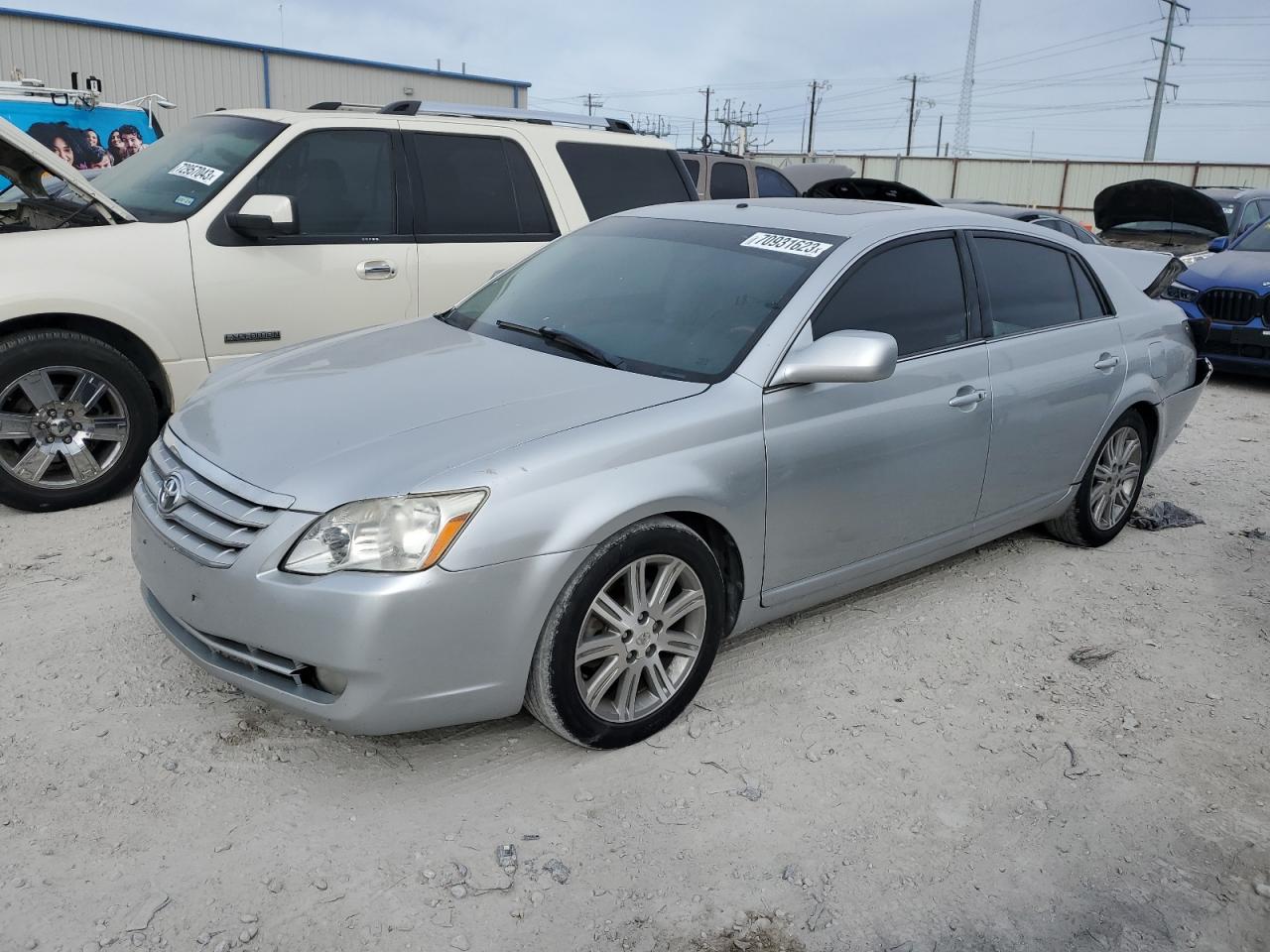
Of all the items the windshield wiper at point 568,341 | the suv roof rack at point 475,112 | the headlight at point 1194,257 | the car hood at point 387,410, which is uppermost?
the suv roof rack at point 475,112

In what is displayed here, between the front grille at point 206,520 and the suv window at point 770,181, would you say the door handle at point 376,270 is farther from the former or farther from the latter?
the suv window at point 770,181

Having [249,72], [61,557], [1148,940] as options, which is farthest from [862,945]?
[249,72]

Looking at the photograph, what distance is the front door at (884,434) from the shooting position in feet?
11.8

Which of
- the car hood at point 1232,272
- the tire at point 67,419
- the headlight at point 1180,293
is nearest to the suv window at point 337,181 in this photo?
the tire at point 67,419

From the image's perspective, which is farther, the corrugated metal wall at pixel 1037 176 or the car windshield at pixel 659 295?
the corrugated metal wall at pixel 1037 176

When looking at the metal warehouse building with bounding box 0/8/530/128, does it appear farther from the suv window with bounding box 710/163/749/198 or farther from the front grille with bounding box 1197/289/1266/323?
the front grille with bounding box 1197/289/1266/323

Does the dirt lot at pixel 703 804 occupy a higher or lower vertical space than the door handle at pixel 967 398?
lower

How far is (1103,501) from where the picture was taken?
525 centimetres

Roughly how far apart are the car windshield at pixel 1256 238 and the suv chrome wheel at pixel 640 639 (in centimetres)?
957

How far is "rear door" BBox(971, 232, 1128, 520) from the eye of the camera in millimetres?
4414

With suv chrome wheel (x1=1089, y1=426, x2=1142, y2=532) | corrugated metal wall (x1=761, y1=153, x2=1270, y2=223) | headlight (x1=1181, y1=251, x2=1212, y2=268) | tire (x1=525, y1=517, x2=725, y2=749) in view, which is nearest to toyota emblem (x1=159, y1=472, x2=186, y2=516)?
tire (x1=525, y1=517, x2=725, y2=749)

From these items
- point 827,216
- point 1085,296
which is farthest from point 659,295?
point 1085,296

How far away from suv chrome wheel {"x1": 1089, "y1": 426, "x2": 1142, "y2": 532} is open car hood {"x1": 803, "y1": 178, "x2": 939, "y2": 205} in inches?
119

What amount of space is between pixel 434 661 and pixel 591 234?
2372 mm
